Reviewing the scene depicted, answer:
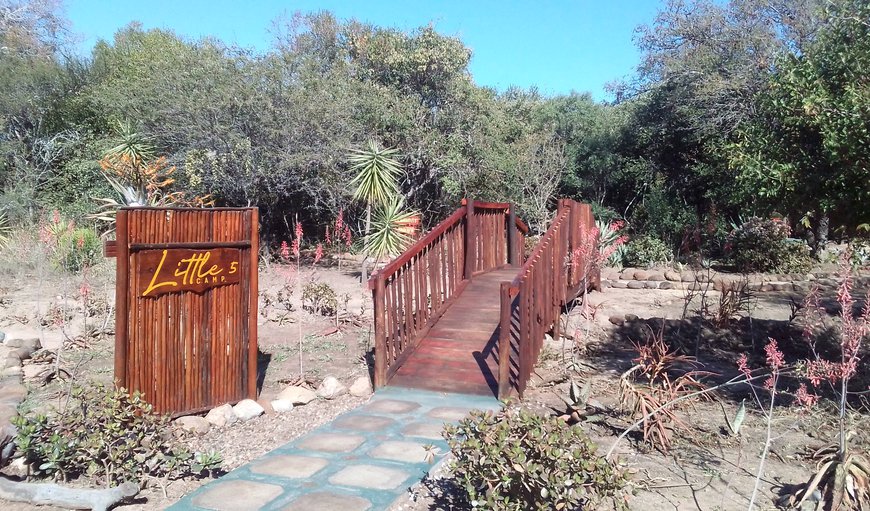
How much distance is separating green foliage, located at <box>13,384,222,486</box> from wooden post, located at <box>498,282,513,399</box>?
91.9 inches

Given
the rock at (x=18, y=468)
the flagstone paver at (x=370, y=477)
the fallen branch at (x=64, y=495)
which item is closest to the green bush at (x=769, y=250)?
the flagstone paver at (x=370, y=477)

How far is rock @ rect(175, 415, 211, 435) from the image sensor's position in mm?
4918

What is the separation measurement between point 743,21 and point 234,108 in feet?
35.5

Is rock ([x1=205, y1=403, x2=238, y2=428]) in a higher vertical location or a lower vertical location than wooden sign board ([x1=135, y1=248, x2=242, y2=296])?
lower

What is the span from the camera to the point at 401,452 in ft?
15.0

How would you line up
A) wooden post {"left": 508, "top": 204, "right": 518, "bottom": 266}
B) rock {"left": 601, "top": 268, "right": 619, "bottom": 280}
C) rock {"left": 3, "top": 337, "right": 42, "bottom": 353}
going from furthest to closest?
rock {"left": 601, "top": 268, "right": 619, "bottom": 280} < wooden post {"left": 508, "top": 204, "right": 518, "bottom": 266} < rock {"left": 3, "top": 337, "right": 42, "bottom": 353}

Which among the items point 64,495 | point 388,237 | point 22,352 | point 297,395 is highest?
point 388,237

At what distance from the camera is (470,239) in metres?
8.69

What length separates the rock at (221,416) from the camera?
203 inches

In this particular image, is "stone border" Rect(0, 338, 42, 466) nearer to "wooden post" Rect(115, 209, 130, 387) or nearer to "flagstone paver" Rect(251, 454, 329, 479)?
"wooden post" Rect(115, 209, 130, 387)

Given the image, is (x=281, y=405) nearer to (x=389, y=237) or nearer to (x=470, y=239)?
(x=470, y=239)

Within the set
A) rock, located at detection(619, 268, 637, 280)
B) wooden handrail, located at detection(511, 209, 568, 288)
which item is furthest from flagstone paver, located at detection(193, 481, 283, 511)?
rock, located at detection(619, 268, 637, 280)

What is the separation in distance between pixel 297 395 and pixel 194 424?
0.95m

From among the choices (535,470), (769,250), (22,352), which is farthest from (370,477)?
(769,250)
